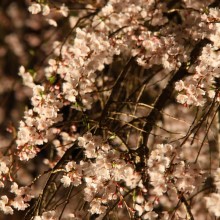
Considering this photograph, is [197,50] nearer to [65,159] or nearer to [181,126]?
[65,159]

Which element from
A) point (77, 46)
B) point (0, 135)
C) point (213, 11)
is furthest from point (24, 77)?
point (0, 135)

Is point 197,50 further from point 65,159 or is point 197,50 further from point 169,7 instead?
point 65,159

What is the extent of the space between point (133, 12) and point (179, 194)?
85 cm

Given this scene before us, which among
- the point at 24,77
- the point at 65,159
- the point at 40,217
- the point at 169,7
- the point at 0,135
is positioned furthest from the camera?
the point at 0,135

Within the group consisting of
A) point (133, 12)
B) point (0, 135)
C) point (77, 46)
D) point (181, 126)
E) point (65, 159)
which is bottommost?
point (0, 135)

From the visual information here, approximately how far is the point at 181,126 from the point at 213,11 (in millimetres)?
1922

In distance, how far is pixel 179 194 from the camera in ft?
5.56

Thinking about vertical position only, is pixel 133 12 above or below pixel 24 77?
above

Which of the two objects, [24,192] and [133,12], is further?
[133,12]

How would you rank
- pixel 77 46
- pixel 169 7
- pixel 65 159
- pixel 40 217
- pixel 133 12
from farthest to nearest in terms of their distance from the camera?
1. pixel 169 7
2. pixel 133 12
3. pixel 77 46
4. pixel 65 159
5. pixel 40 217

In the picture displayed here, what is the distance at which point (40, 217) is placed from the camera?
1.69 metres

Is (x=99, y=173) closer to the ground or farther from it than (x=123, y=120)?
closer to the ground

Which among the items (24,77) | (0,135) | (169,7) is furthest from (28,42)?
(169,7)

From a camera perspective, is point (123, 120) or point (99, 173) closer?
point (99, 173)
